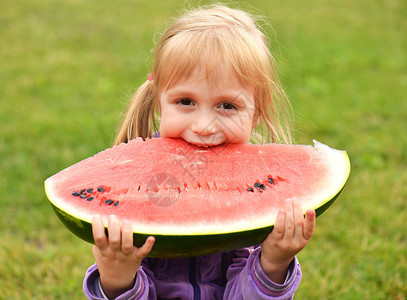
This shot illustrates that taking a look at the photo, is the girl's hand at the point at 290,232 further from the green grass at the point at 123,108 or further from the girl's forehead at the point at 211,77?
the green grass at the point at 123,108

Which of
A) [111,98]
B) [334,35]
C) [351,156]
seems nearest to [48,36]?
[111,98]

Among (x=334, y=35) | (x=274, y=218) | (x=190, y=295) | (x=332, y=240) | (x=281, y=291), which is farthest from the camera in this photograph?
(x=334, y=35)

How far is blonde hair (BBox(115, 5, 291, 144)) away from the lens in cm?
199

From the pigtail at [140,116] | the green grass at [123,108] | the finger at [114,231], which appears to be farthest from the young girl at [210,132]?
the green grass at [123,108]

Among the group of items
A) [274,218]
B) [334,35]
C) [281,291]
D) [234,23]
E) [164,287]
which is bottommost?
[334,35]

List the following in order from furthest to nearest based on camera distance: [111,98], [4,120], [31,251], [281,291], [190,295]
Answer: [111,98] < [4,120] < [31,251] < [190,295] < [281,291]

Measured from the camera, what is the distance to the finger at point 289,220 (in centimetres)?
168

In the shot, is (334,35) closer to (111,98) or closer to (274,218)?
(111,98)

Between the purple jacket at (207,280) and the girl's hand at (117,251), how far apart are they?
98 mm

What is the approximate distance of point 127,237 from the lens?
5.36 ft

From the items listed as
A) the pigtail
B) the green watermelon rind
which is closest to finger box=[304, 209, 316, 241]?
the green watermelon rind

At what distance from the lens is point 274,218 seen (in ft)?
5.72

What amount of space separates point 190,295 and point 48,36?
6.53 metres

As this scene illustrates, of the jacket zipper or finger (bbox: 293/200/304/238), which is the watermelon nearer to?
finger (bbox: 293/200/304/238)
